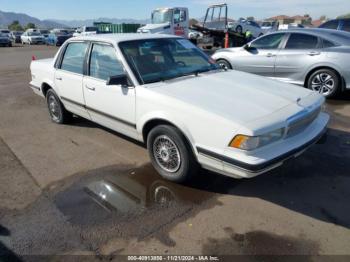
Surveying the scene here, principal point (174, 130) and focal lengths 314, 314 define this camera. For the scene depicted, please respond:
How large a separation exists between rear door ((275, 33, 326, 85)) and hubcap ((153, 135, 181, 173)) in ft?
16.0

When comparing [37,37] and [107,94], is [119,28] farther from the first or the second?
[107,94]

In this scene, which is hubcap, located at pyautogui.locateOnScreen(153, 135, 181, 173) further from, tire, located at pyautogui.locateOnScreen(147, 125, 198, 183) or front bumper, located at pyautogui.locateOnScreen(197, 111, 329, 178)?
front bumper, located at pyautogui.locateOnScreen(197, 111, 329, 178)

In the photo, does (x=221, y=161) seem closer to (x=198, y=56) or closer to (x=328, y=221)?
(x=328, y=221)

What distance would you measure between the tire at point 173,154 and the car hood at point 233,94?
0.42 m

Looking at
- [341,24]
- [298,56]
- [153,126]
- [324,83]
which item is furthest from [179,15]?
[153,126]

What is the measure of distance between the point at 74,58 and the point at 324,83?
538cm

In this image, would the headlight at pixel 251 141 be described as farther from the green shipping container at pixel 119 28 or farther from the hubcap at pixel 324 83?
the green shipping container at pixel 119 28

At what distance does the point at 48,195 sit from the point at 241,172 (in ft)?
7.24

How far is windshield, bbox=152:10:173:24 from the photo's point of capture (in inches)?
789

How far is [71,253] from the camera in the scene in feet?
8.91

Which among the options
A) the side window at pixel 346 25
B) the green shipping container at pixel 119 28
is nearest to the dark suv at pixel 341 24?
the side window at pixel 346 25

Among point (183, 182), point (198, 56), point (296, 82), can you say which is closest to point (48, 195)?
point (183, 182)

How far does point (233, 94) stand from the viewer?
3559 mm

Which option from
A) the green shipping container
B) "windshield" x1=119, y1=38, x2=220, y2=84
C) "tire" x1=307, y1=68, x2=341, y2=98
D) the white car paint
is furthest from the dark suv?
the white car paint
